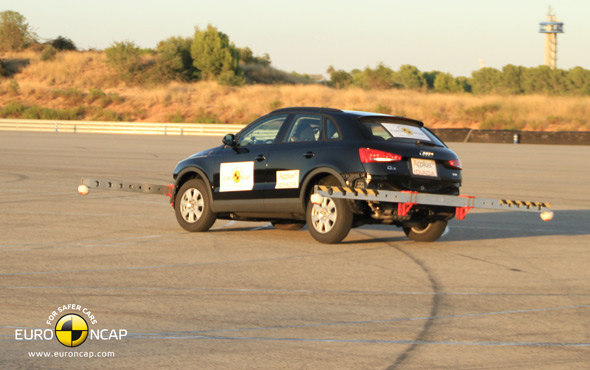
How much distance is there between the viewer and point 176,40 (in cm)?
8675

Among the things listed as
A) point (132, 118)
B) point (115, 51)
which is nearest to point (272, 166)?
point (132, 118)

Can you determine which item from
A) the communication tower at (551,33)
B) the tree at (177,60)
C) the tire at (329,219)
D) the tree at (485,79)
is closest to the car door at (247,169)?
the tire at (329,219)

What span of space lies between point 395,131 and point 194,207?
123 inches

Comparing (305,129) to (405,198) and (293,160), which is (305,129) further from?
(405,198)

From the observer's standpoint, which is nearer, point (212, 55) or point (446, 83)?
point (212, 55)

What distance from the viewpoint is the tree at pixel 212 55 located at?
83.6m

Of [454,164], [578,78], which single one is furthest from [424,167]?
[578,78]

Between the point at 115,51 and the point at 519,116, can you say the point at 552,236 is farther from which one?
the point at 115,51

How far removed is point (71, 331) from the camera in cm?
659

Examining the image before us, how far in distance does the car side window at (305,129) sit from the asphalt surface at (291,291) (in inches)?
53.3

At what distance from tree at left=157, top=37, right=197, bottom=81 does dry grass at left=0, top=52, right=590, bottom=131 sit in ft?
15.7

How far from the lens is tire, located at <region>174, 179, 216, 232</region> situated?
12.6 metres

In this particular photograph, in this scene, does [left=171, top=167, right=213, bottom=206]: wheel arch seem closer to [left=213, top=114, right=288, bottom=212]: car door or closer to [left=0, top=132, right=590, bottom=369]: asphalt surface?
[left=213, top=114, right=288, bottom=212]: car door

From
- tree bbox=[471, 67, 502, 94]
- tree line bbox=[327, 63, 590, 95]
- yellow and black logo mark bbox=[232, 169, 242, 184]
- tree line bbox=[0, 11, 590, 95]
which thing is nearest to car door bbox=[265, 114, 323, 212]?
yellow and black logo mark bbox=[232, 169, 242, 184]
